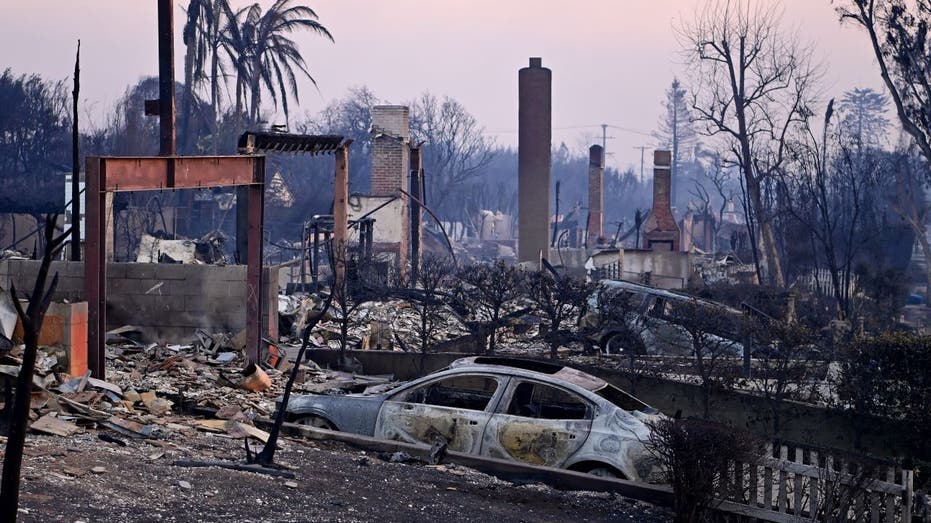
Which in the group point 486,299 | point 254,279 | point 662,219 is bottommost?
point 486,299

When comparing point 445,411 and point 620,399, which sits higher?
point 620,399

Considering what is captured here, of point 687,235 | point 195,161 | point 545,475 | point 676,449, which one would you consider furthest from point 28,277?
point 687,235

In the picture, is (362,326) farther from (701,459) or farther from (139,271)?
(701,459)

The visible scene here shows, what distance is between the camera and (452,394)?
9.76 meters

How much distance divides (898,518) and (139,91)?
58426 millimetres

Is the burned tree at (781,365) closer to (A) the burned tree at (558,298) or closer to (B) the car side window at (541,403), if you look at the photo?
(A) the burned tree at (558,298)

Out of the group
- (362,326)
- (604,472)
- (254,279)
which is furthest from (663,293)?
(604,472)

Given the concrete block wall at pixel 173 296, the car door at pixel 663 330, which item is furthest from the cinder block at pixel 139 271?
the car door at pixel 663 330

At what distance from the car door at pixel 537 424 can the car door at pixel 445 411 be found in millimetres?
123

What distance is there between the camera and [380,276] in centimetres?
2227

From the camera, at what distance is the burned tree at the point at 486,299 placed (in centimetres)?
1639

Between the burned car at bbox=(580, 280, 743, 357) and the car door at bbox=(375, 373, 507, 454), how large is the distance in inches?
233

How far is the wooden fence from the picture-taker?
7.73 meters

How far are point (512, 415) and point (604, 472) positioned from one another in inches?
39.4
